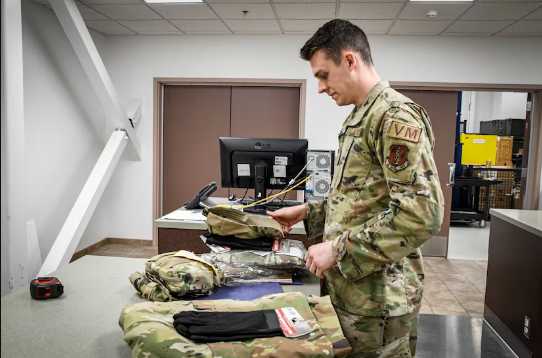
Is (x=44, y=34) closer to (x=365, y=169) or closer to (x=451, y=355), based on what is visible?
(x=365, y=169)

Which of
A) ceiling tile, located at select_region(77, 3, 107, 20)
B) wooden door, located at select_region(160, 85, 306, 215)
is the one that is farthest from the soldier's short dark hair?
wooden door, located at select_region(160, 85, 306, 215)

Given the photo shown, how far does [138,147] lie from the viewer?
5.12m

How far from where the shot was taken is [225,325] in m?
0.91

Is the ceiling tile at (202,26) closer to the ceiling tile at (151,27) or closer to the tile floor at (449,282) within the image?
the ceiling tile at (151,27)

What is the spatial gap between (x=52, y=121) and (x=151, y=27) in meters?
1.48

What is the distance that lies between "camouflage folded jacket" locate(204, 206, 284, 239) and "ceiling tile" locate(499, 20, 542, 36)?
3.95 m

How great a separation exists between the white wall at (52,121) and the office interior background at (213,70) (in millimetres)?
12

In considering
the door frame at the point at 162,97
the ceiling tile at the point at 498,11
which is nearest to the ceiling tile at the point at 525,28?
the ceiling tile at the point at 498,11

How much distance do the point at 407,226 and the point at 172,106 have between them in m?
4.66

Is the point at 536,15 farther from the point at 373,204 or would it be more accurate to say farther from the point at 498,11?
the point at 373,204

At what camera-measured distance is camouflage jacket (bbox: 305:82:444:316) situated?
1.04m

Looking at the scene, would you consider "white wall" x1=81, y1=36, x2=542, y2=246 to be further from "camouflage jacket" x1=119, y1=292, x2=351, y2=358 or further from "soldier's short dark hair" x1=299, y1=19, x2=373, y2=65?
"camouflage jacket" x1=119, y1=292, x2=351, y2=358

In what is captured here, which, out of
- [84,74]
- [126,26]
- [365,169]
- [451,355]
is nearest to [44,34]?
[84,74]

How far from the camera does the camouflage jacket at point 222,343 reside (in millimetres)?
828
